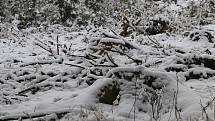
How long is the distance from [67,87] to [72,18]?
18609 millimetres

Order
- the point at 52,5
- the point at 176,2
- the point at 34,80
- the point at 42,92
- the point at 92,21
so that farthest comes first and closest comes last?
the point at 52,5 → the point at 92,21 → the point at 176,2 → the point at 34,80 → the point at 42,92

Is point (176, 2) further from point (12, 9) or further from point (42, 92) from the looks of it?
point (42, 92)

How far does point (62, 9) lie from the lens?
22.6 meters

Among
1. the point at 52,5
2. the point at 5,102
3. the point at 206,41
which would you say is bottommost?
the point at 5,102

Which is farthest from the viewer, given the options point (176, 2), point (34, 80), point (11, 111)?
point (176, 2)

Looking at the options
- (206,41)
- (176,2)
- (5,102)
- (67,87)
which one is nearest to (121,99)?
(67,87)

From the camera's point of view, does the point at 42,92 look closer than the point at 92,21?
Yes

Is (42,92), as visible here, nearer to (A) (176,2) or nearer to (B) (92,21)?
(A) (176,2)

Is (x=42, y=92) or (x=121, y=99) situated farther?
(x=42, y=92)

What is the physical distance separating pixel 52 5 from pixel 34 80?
19492mm

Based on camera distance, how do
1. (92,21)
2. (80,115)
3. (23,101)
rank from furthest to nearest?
(92,21), (23,101), (80,115)

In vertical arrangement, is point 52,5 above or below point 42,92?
above

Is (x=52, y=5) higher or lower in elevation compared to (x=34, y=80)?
higher

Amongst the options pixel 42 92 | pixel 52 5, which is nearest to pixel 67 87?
pixel 42 92
